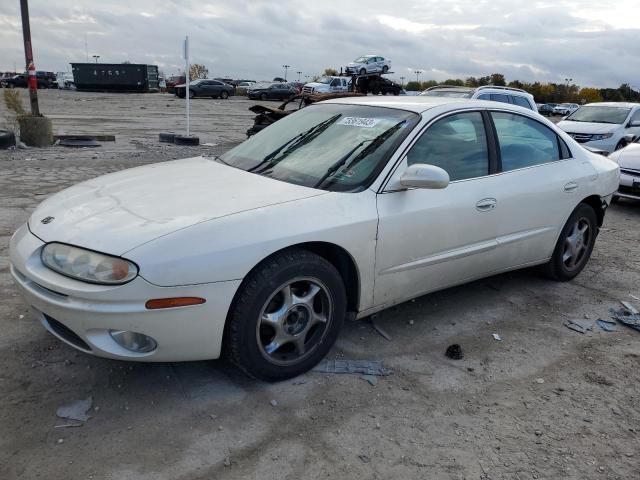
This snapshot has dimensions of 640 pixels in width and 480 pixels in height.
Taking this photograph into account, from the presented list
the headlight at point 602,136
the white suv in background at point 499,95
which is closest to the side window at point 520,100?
the white suv in background at point 499,95

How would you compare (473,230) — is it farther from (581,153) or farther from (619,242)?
(619,242)

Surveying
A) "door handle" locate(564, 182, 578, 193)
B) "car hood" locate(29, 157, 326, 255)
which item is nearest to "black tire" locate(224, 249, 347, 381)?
"car hood" locate(29, 157, 326, 255)

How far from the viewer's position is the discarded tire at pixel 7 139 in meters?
10.0

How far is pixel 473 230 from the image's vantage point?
3598 millimetres

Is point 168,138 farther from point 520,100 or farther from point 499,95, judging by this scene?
point 520,100

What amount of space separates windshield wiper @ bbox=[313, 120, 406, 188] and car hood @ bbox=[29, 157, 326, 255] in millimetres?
223

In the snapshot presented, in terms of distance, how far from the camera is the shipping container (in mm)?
41281

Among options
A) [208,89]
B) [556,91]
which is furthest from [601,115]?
[556,91]

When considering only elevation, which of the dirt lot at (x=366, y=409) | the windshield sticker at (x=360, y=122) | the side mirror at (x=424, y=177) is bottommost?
the dirt lot at (x=366, y=409)

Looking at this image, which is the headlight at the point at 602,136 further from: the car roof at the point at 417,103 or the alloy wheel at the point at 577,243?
the car roof at the point at 417,103

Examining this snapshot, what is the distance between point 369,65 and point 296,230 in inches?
1371

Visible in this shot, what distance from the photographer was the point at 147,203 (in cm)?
289

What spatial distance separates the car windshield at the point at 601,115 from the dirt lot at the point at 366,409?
1027 centimetres

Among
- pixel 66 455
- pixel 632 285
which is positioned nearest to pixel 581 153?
pixel 632 285
